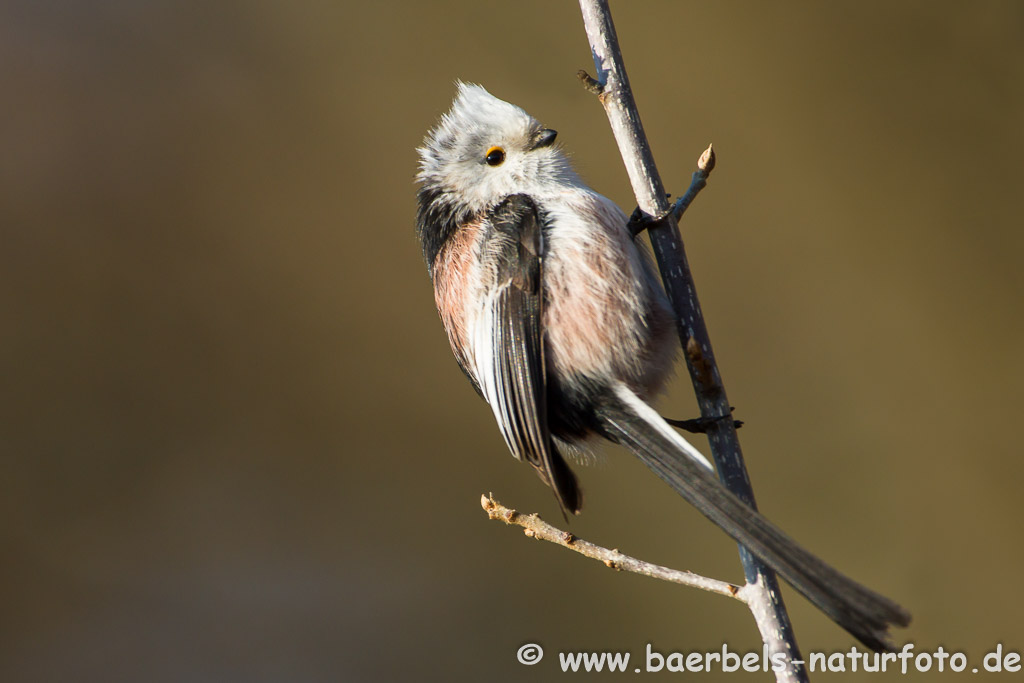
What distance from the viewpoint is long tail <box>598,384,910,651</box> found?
1093 millimetres

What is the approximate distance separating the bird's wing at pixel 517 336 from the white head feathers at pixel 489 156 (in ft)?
0.35

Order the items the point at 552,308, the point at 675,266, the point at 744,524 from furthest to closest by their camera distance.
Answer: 1. the point at 552,308
2. the point at 675,266
3. the point at 744,524

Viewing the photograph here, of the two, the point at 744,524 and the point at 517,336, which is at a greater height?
the point at 517,336

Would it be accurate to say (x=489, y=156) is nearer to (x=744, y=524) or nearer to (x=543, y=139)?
(x=543, y=139)

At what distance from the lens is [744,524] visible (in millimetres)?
1231

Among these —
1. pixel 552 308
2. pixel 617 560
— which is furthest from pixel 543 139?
pixel 617 560

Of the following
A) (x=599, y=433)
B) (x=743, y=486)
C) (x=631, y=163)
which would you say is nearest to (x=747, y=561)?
(x=743, y=486)

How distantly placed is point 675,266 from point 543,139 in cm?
47

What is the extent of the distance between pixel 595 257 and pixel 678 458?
470 mm

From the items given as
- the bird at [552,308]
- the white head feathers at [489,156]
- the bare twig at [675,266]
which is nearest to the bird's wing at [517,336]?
the bird at [552,308]

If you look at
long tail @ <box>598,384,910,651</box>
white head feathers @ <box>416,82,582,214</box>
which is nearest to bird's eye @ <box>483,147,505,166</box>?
white head feathers @ <box>416,82,582,214</box>

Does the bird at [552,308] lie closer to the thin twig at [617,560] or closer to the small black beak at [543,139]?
the small black beak at [543,139]

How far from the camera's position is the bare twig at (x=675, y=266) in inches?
Answer: 54.6

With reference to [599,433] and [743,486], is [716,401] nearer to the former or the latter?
[743,486]
